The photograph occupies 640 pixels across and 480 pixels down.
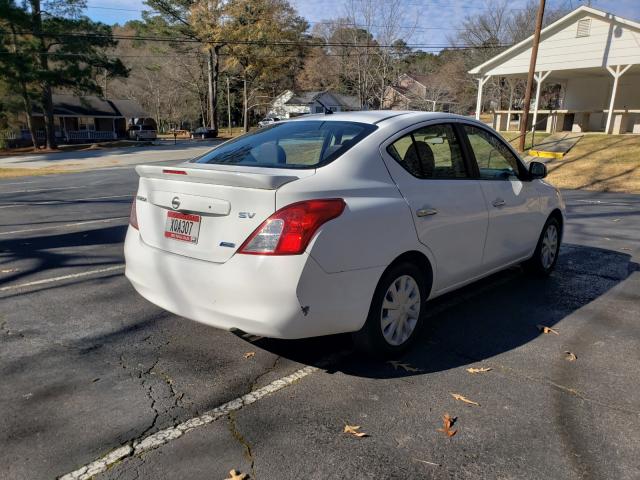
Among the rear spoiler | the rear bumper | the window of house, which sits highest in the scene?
the window of house

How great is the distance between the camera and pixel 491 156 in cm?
471

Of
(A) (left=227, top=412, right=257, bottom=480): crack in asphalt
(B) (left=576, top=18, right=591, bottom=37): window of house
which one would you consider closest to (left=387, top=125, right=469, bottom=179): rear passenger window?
(A) (left=227, top=412, right=257, bottom=480): crack in asphalt

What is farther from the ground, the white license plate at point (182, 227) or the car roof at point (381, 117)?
the car roof at point (381, 117)

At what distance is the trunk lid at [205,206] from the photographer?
2.95m

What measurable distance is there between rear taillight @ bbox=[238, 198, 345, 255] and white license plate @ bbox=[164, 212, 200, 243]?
42 cm

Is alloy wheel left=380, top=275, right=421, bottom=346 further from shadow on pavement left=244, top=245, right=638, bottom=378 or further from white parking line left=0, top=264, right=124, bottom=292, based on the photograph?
white parking line left=0, top=264, right=124, bottom=292

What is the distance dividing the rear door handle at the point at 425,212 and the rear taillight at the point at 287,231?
34.8 inches

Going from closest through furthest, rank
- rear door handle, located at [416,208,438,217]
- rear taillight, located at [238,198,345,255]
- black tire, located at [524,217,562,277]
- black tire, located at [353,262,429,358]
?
rear taillight, located at [238,198,345,255], black tire, located at [353,262,429,358], rear door handle, located at [416,208,438,217], black tire, located at [524,217,562,277]

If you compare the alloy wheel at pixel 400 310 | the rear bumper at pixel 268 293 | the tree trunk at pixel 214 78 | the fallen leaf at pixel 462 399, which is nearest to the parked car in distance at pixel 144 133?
the tree trunk at pixel 214 78

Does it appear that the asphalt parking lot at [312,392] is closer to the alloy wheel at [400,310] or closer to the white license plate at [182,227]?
the alloy wheel at [400,310]

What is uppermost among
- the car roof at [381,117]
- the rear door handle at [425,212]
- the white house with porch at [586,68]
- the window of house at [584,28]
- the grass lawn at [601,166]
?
the window of house at [584,28]

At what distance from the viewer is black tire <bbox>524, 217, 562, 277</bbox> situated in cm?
535

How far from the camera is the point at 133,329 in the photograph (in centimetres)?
403

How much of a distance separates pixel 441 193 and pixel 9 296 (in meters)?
3.97
